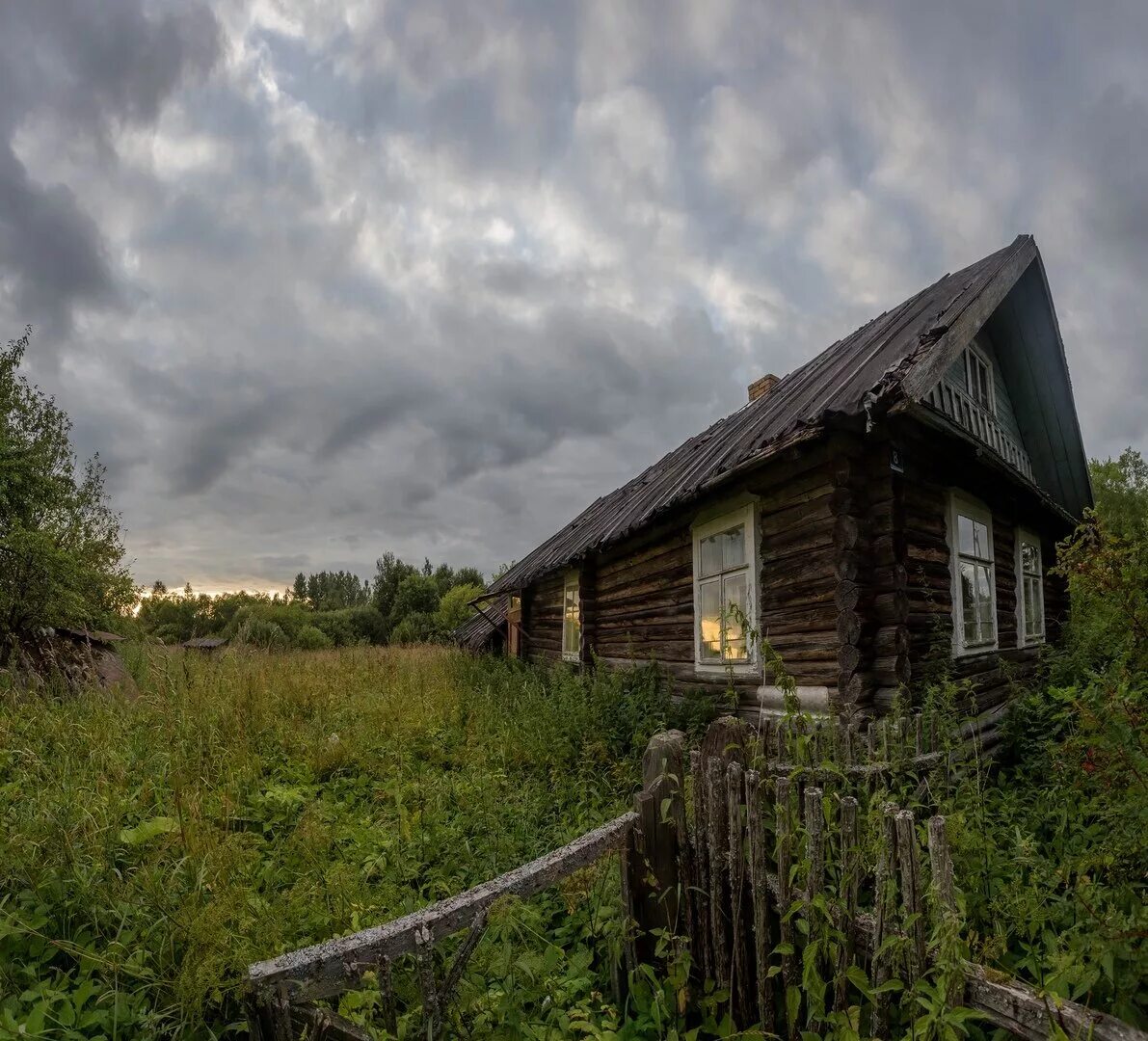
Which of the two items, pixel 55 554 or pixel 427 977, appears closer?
pixel 427 977

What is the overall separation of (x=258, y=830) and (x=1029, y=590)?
10.8 m

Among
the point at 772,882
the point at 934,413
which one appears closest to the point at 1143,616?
the point at 772,882

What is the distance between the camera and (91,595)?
12.8 m

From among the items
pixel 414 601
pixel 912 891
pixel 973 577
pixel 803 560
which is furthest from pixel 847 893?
pixel 414 601

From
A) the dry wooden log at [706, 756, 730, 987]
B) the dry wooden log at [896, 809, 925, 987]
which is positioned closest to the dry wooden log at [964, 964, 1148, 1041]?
the dry wooden log at [896, 809, 925, 987]

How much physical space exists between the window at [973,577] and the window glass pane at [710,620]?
8.00 feet

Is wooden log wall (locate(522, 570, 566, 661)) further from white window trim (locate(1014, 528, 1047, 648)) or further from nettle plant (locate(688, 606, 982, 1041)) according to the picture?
nettle plant (locate(688, 606, 982, 1041))

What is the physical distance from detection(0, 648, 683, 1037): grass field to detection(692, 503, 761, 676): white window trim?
787mm

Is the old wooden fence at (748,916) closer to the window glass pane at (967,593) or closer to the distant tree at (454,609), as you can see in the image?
the window glass pane at (967,593)

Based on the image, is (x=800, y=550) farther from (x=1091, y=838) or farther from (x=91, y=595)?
(x=91, y=595)

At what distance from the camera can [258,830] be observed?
4.21 meters

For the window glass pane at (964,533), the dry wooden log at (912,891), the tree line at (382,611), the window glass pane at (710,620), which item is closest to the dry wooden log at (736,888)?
the dry wooden log at (912,891)

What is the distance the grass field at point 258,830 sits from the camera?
248 cm

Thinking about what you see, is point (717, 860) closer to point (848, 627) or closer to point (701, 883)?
point (701, 883)
